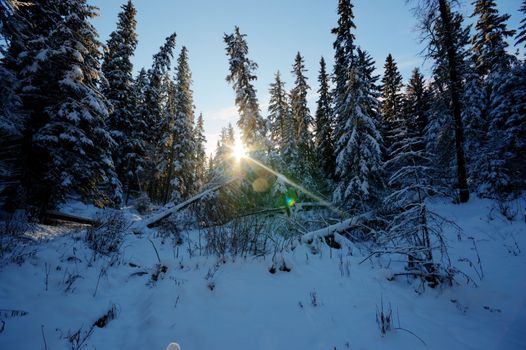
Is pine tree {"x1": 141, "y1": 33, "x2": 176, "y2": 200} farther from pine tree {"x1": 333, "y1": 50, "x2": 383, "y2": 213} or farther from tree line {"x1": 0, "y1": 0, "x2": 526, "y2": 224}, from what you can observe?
pine tree {"x1": 333, "y1": 50, "x2": 383, "y2": 213}

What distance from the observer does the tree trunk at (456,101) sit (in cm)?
1330

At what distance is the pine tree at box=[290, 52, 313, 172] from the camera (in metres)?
Result: 24.9

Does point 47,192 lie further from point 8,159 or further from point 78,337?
point 78,337

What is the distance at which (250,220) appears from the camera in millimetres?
8047

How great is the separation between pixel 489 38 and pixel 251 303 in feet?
Answer: 94.7

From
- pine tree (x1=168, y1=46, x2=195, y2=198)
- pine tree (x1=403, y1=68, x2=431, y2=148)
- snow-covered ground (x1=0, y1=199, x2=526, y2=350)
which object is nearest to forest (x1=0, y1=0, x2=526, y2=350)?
snow-covered ground (x1=0, y1=199, x2=526, y2=350)

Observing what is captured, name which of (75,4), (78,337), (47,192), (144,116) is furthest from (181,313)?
(144,116)

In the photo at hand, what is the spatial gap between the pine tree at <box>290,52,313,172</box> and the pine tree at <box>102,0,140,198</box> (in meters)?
15.6

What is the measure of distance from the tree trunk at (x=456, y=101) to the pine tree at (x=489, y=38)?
367 inches

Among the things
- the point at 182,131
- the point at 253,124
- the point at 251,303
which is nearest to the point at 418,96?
the point at 253,124

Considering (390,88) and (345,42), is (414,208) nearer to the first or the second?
(345,42)

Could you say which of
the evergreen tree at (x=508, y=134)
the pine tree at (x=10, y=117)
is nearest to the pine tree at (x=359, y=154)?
the evergreen tree at (x=508, y=134)

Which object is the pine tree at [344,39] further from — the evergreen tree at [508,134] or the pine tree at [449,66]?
the evergreen tree at [508,134]

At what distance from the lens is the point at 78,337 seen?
9.14 ft
